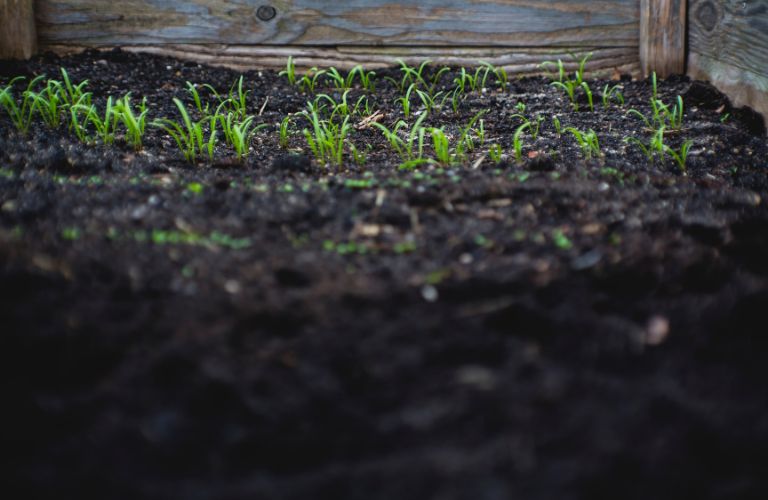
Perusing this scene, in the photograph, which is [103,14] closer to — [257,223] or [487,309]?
[257,223]

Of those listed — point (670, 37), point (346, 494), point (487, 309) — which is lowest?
point (346, 494)

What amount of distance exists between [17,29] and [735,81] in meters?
3.65

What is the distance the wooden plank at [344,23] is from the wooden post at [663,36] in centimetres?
10

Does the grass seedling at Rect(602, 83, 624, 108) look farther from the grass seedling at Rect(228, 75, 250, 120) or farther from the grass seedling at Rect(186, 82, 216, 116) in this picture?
the grass seedling at Rect(186, 82, 216, 116)

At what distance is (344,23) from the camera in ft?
11.7

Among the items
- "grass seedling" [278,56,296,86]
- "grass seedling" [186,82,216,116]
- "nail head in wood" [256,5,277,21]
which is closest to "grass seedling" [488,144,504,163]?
"grass seedling" [186,82,216,116]

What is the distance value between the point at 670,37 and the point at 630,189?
188 centimetres

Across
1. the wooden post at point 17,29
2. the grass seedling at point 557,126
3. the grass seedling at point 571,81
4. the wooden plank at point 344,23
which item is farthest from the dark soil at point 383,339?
the wooden post at point 17,29

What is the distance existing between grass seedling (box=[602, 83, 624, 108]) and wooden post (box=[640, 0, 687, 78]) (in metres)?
0.30

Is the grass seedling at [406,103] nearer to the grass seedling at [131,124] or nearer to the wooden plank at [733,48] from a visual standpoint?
the grass seedling at [131,124]

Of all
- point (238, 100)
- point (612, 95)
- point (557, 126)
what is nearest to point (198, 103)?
point (238, 100)

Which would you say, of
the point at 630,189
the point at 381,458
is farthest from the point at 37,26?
the point at 381,458

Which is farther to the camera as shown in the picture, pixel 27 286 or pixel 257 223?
pixel 257 223

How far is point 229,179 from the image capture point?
2008 millimetres
